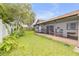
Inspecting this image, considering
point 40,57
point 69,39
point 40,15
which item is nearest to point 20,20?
point 40,15

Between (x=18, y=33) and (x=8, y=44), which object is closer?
(x=8, y=44)

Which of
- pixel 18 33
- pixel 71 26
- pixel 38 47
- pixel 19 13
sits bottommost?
pixel 38 47

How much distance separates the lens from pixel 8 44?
14.5 ft

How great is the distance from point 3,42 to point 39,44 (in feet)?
2.93

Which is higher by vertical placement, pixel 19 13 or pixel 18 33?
pixel 19 13

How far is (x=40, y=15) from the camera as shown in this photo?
4.45 meters

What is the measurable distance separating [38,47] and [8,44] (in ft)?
2.42

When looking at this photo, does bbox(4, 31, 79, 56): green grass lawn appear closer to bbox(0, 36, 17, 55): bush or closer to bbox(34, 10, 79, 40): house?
bbox(0, 36, 17, 55): bush

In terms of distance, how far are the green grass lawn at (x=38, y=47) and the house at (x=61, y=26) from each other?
23cm

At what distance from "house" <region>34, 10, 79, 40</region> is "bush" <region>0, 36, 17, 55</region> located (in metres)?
0.65

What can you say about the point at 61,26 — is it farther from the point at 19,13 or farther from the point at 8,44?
the point at 8,44

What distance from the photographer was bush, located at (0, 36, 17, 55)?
431 centimetres

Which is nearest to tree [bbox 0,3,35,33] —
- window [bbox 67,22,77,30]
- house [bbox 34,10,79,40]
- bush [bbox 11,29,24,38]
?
bush [bbox 11,29,24,38]

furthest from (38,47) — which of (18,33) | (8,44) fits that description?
(8,44)
